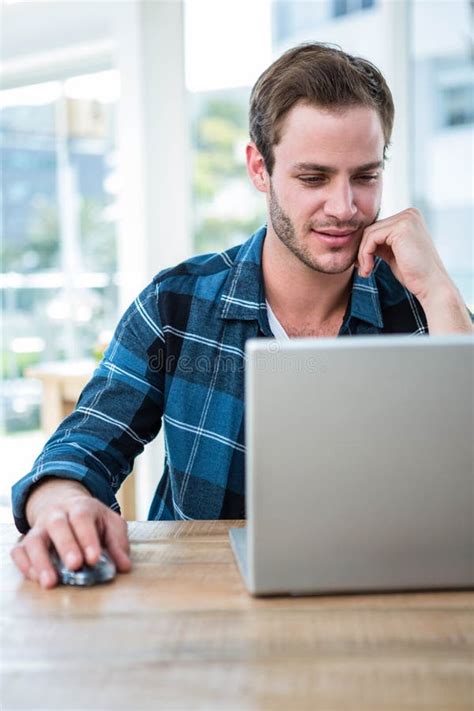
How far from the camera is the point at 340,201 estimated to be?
4.89 ft

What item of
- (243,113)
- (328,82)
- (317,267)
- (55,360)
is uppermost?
(243,113)

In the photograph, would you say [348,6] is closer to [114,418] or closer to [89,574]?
[114,418]

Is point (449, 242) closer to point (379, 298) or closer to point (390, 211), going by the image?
point (390, 211)

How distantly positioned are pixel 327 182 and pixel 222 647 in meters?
0.95

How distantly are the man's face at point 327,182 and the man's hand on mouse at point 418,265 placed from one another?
0.04m

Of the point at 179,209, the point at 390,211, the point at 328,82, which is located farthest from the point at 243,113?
the point at 328,82

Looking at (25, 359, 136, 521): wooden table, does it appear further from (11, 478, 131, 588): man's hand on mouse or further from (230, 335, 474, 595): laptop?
(230, 335, 474, 595): laptop

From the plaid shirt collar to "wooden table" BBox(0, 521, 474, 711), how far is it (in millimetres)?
680

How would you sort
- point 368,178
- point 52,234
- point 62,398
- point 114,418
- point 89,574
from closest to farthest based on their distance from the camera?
point 89,574 → point 114,418 → point 368,178 → point 62,398 → point 52,234

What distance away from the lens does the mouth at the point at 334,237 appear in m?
1.55

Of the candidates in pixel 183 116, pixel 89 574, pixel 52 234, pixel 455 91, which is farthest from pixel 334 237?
pixel 52 234

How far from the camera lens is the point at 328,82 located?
154 centimetres

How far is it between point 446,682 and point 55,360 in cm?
337

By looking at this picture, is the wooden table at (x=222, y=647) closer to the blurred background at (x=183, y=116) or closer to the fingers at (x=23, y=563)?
the fingers at (x=23, y=563)
